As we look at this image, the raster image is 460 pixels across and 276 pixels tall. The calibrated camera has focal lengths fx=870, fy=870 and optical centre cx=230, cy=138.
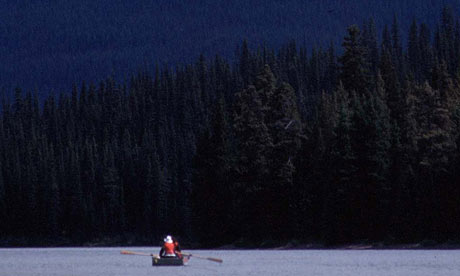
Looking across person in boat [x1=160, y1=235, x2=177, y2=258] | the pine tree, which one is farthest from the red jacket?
the pine tree

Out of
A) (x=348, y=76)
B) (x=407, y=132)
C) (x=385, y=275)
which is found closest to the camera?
(x=385, y=275)

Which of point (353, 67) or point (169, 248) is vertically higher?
point (353, 67)

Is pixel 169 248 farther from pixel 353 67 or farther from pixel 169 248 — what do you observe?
pixel 353 67

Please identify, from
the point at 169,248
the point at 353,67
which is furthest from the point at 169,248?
the point at 353,67

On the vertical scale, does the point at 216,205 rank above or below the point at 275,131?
below

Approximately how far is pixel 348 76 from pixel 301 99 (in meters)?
85.3

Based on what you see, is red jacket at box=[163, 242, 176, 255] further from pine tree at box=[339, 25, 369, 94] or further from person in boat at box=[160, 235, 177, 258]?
pine tree at box=[339, 25, 369, 94]

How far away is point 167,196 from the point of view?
14388cm

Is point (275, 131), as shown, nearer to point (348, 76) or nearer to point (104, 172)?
point (348, 76)

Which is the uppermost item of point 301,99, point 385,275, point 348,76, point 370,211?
point 301,99

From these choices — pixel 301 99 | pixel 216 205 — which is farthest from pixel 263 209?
pixel 301 99

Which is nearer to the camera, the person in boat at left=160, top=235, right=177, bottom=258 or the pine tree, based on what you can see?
the person in boat at left=160, top=235, right=177, bottom=258

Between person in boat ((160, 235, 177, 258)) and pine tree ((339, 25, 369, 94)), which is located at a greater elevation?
pine tree ((339, 25, 369, 94))

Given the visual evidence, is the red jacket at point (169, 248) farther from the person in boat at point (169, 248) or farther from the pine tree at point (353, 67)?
the pine tree at point (353, 67)
